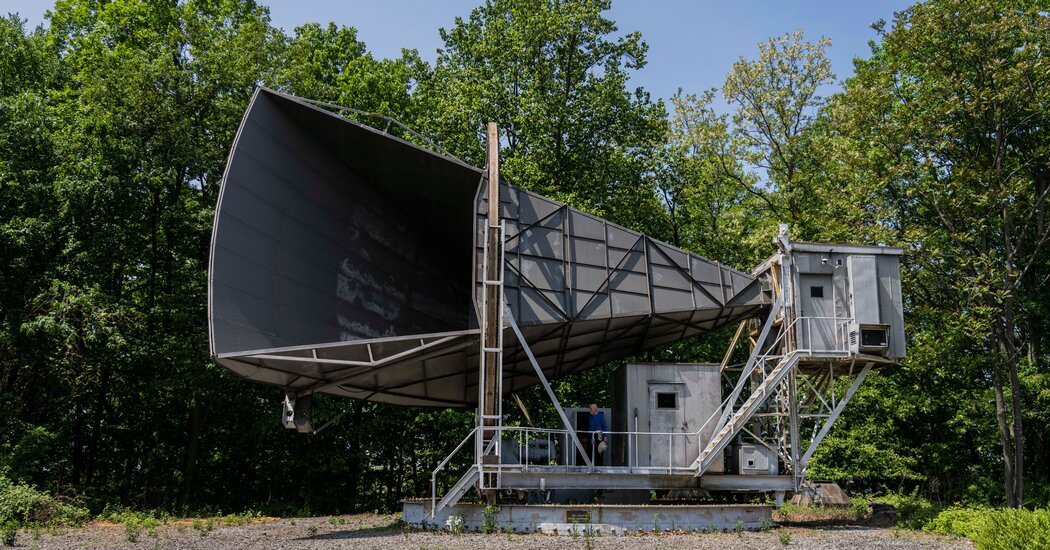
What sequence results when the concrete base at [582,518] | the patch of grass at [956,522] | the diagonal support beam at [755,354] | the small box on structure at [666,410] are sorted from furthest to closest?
the small box on structure at [666,410] < the diagonal support beam at [755,354] < the patch of grass at [956,522] < the concrete base at [582,518]

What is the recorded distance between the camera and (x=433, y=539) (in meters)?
18.8

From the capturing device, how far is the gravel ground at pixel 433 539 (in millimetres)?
18078

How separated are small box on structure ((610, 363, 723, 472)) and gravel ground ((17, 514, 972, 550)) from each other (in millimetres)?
3130

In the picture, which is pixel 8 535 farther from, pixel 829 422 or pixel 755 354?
pixel 829 422

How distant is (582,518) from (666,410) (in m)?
4.51

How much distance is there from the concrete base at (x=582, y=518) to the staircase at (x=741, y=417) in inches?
60.9

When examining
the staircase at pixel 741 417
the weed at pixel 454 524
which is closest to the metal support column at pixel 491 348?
the weed at pixel 454 524

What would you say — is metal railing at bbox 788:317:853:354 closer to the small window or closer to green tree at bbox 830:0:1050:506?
the small window

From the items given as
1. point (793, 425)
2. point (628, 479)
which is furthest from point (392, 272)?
point (793, 425)

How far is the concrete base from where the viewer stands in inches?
809

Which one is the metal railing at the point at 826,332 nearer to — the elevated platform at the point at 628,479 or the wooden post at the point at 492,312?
the elevated platform at the point at 628,479

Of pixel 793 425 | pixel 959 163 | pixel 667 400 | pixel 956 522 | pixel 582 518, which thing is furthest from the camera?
pixel 959 163

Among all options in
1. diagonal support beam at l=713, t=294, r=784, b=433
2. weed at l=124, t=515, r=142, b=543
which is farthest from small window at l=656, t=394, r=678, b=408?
weed at l=124, t=515, r=142, b=543

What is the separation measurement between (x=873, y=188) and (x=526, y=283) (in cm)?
1535
